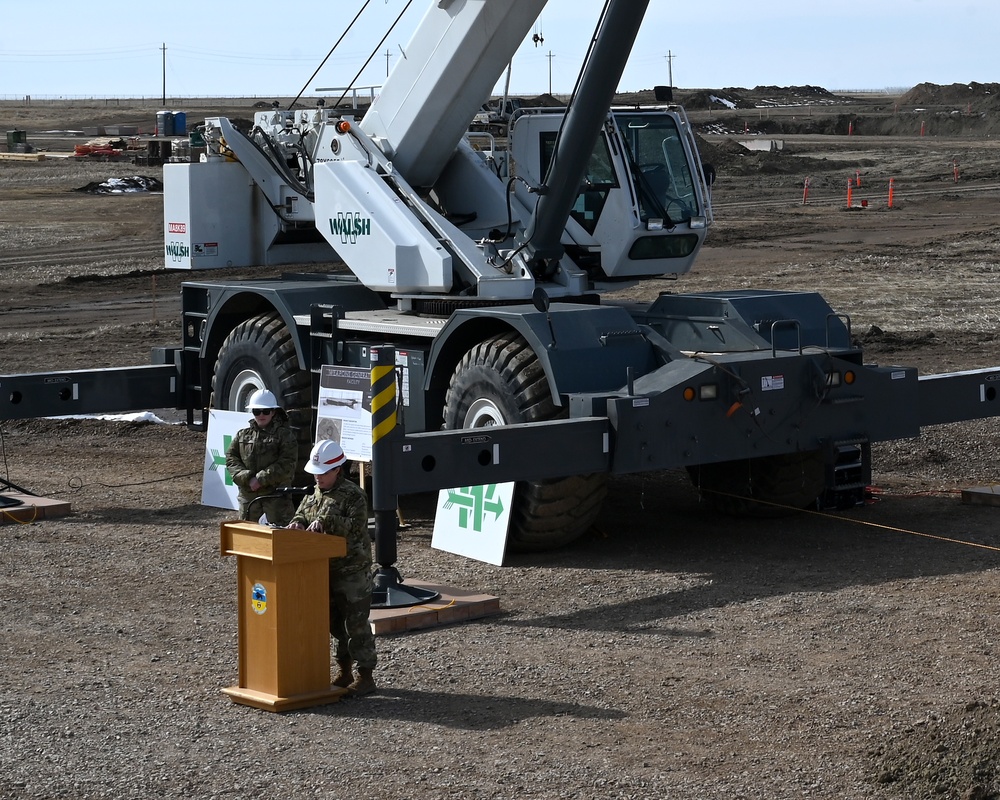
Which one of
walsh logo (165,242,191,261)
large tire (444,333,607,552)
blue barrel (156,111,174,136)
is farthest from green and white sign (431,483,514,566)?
blue barrel (156,111,174,136)

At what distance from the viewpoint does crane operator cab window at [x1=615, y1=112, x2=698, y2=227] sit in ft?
42.7

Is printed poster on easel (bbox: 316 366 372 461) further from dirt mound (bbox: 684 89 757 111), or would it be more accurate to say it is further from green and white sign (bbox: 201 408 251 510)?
dirt mound (bbox: 684 89 757 111)

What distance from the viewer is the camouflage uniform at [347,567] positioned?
8.34 metres

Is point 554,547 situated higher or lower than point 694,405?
lower

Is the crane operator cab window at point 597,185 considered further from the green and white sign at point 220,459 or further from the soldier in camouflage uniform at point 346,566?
the soldier in camouflage uniform at point 346,566

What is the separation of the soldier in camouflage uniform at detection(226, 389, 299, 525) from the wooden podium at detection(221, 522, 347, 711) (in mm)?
2805

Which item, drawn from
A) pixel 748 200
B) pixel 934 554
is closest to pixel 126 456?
pixel 934 554

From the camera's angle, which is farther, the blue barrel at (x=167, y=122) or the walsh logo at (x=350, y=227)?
the blue barrel at (x=167, y=122)

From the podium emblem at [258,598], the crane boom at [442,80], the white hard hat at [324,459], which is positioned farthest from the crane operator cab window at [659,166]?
the podium emblem at [258,598]

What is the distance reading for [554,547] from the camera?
11617mm

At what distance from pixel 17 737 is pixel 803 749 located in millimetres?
3751

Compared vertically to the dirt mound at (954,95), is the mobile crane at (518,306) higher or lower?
lower

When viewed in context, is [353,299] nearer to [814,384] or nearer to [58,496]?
[58,496]

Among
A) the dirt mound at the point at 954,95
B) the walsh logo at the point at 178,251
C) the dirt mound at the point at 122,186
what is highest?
the dirt mound at the point at 954,95
